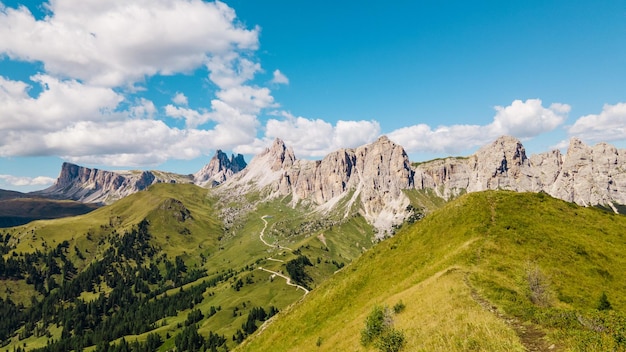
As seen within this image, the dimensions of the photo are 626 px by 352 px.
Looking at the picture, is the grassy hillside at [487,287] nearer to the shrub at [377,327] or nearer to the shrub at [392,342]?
the shrub at [392,342]

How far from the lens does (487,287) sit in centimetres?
5222

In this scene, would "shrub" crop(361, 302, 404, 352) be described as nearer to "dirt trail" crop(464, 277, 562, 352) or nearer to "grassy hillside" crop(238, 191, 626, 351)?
"grassy hillside" crop(238, 191, 626, 351)

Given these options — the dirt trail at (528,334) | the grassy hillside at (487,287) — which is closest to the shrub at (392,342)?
the grassy hillside at (487,287)

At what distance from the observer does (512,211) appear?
87.0 meters

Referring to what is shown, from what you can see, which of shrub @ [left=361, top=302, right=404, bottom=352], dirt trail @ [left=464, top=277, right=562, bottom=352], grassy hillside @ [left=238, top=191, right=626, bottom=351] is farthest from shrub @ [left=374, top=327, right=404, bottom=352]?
dirt trail @ [left=464, top=277, right=562, bottom=352]

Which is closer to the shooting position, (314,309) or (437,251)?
(437,251)

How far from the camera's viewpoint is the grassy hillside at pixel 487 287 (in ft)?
117

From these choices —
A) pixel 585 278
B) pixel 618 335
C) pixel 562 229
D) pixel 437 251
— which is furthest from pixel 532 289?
pixel 562 229

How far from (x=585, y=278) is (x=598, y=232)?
2807 cm

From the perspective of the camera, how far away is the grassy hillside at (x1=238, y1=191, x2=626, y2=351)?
35.7 meters

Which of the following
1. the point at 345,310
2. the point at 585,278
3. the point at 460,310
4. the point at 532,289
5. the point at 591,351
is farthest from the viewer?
the point at 345,310

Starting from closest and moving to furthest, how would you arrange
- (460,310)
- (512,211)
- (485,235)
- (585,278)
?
(460,310) → (585,278) → (485,235) → (512,211)

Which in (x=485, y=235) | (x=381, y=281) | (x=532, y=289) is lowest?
(x=381, y=281)

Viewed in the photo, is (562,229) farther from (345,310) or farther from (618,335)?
(618,335)
